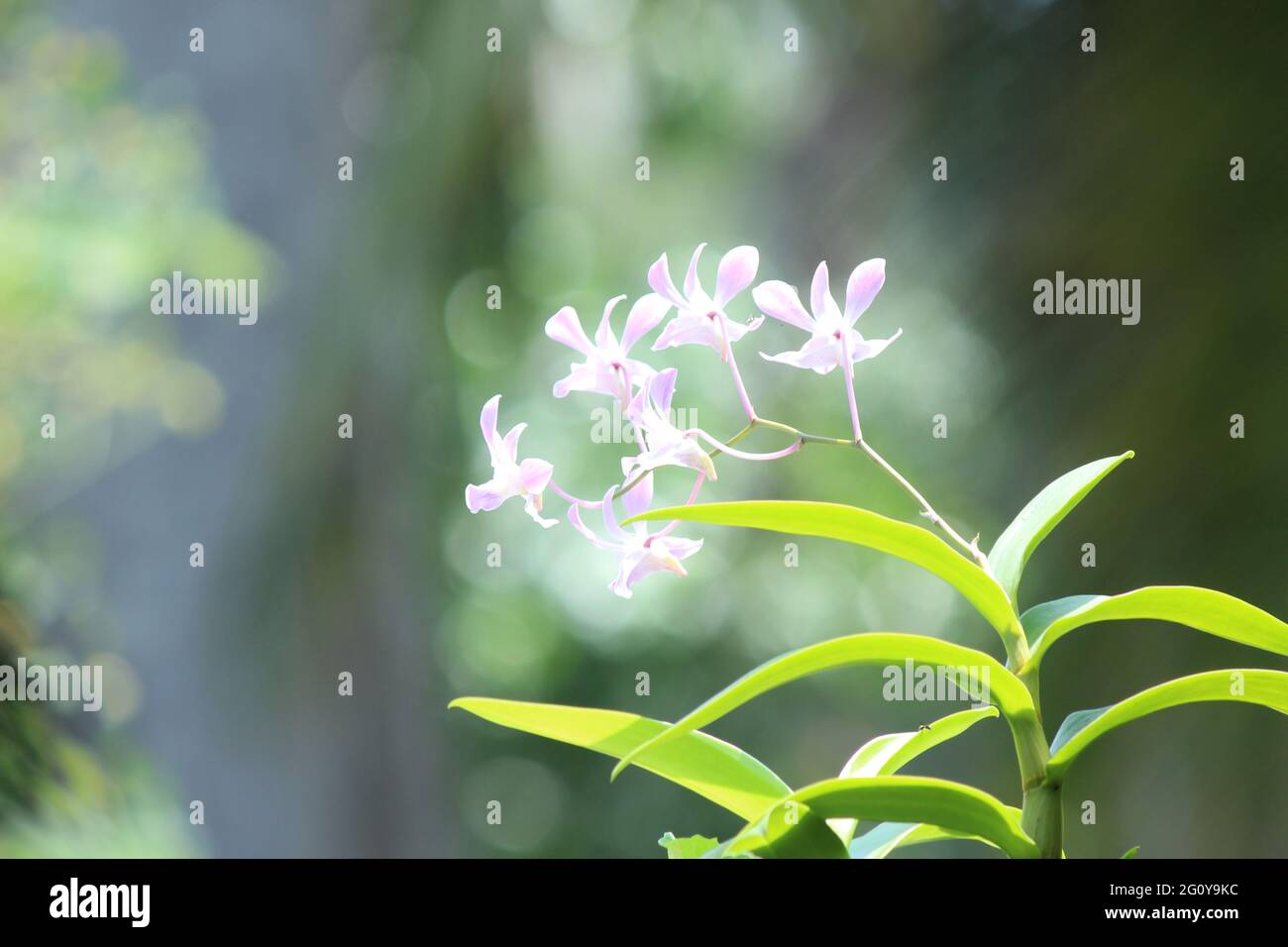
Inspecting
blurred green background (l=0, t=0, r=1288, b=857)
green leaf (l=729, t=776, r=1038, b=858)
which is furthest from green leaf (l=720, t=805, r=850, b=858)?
blurred green background (l=0, t=0, r=1288, b=857)

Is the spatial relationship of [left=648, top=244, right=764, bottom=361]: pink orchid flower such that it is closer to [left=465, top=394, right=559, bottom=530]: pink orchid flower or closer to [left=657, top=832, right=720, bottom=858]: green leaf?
[left=465, top=394, right=559, bottom=530]: pink orchid flower

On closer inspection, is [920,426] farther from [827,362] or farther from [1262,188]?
[827,362]

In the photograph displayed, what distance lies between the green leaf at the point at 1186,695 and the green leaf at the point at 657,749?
0.29 feet

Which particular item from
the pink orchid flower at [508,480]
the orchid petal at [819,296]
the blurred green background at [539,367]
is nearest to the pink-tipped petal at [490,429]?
the pink orchid flower at [508,480]

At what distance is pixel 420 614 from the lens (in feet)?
7.64

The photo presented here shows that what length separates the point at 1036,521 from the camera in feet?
1.27

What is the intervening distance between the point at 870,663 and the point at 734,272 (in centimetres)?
14

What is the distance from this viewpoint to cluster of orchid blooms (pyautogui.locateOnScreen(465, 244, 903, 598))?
1.18ft

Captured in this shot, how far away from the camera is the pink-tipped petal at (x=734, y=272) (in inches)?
14.6

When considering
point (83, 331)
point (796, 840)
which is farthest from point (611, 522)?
point (83, 331)

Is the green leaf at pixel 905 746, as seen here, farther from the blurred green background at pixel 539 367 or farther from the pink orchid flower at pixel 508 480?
the blurred green background at pixel 539 367

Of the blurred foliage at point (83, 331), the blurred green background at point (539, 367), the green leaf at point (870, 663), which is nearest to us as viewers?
the green leaf at point (870, 663)

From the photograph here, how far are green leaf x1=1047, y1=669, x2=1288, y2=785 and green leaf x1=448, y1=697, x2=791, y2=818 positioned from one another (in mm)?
87

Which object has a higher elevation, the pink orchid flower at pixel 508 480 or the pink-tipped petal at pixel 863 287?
the pink-tipped petal at pixel 863 287
